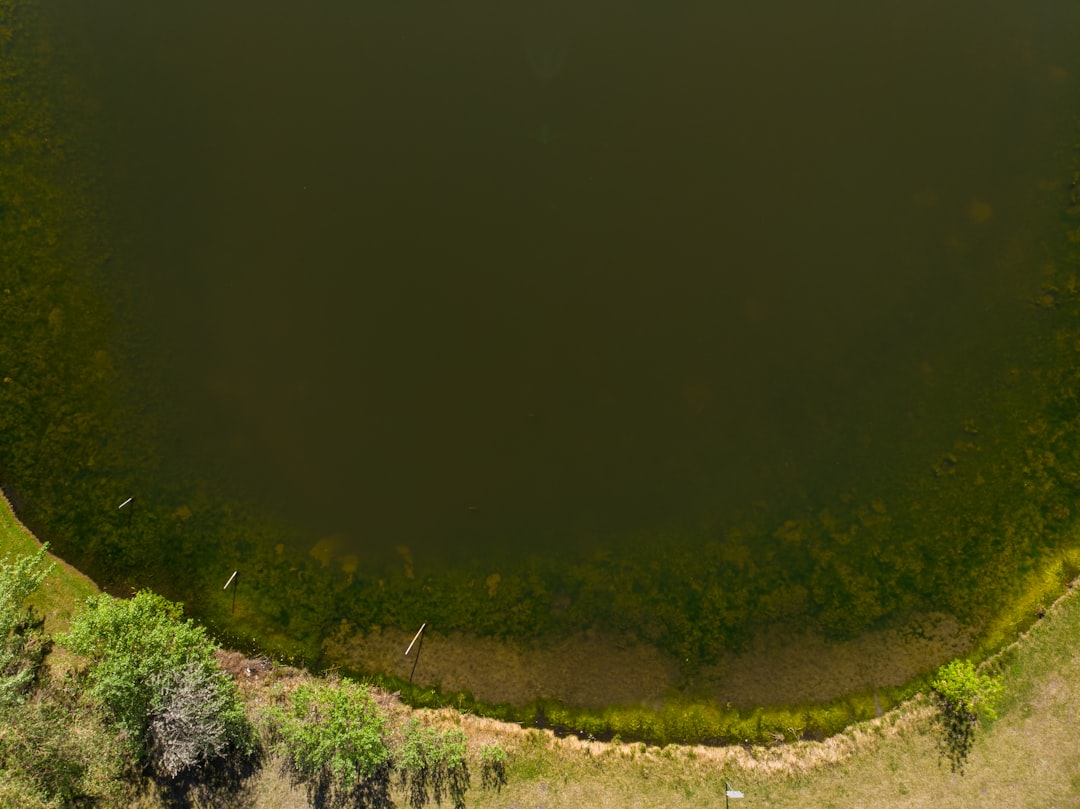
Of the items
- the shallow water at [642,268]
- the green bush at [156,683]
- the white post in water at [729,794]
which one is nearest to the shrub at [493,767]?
the shallow water at [642,268]

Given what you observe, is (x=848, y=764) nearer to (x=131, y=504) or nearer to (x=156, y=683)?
(x=156, y=683)

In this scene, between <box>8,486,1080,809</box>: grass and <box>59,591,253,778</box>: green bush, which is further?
<box>8,486,1080,809</box>: grass

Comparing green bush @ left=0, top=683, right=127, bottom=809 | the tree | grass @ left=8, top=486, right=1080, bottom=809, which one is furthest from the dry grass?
green bush @ left=0, top=683, right=127, bottom=809

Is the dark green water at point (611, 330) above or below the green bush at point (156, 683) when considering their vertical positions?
above

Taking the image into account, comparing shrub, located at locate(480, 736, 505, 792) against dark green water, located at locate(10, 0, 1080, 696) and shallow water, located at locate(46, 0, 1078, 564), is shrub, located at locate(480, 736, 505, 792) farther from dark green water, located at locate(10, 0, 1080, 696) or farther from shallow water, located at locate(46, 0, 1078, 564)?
shallow water, located at locate(46, 0, 1078, 564)

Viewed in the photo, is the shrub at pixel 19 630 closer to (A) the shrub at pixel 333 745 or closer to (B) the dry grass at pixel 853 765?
(B) the dry grass at pixel 853 765

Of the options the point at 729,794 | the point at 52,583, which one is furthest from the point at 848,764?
the point at 52,583
